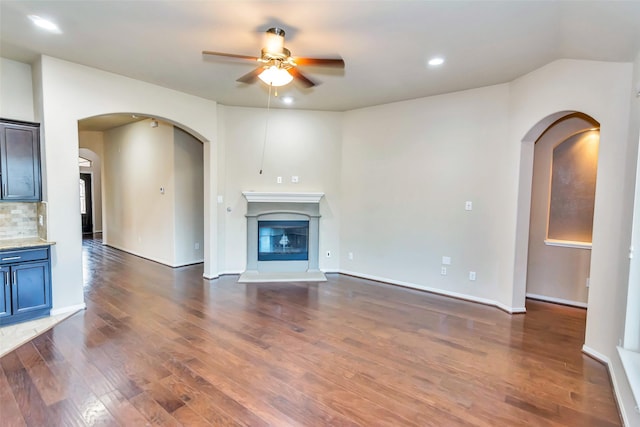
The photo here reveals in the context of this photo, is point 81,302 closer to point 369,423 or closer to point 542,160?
point 369,423

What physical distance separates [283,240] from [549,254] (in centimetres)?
395

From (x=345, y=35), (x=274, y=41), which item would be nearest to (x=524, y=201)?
(x=345, y=35)

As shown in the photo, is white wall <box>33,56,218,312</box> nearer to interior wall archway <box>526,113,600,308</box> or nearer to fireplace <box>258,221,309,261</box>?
fireplace <box>258,221,309,261</box>

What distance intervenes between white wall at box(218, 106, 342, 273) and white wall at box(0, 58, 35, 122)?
235 cm

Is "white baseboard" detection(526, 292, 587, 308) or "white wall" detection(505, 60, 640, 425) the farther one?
"white baseboard" detection(526, 292, 587, 308)

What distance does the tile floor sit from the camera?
115 inches

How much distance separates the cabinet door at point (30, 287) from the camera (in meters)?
3.34

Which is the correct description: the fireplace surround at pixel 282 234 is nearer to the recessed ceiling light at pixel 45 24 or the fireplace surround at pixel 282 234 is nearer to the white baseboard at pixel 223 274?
the white baseboard at pixel 223 274

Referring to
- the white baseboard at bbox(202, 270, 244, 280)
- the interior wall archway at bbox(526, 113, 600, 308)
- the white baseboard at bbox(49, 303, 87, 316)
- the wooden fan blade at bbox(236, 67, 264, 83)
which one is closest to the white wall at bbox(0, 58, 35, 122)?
the white baseboard at bbox(49, 303, 87, 316)

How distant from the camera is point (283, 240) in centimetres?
567

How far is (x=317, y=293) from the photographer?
4.59 metres

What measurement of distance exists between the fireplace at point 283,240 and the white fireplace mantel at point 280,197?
394mm

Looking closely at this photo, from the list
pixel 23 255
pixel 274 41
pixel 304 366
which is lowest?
pixel 304 366

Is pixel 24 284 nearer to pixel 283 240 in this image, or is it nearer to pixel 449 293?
pixel 283 240
